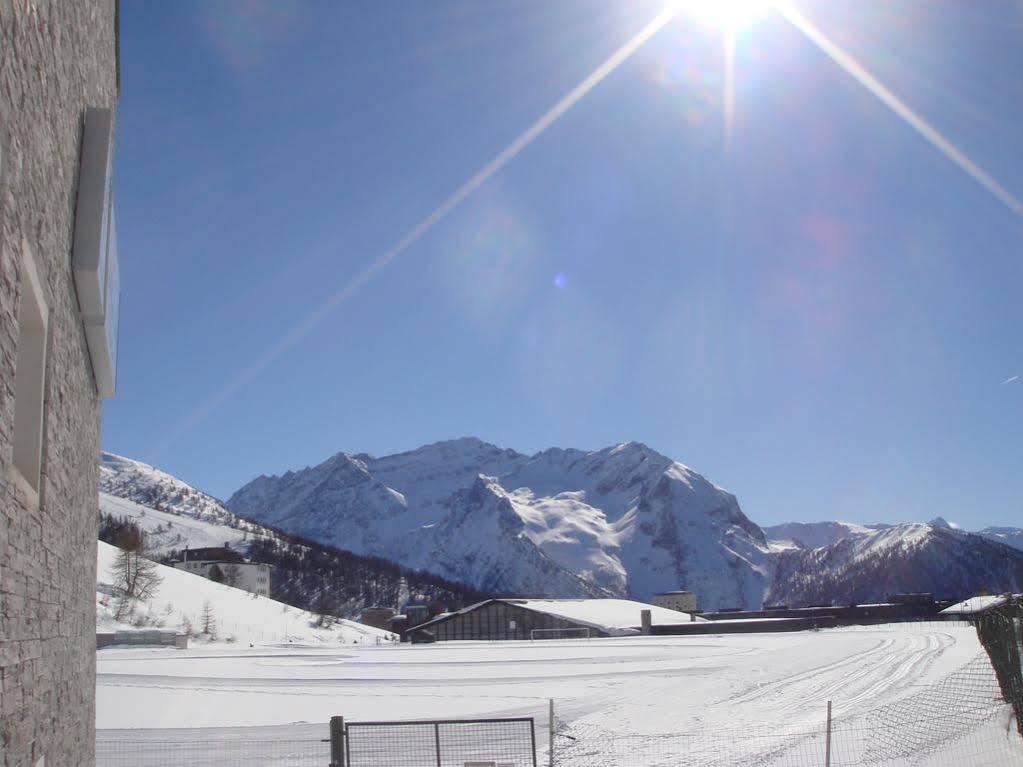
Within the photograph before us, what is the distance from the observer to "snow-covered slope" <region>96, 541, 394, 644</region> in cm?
6594

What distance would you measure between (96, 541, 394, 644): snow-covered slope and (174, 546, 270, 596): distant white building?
31.3 meters

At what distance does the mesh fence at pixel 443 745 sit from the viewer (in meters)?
15.5

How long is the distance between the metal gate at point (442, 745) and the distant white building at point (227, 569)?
105170 mm

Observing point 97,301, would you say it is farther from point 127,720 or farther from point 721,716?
point 721,716

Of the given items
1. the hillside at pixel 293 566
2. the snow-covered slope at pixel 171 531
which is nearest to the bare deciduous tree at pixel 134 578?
the hillside at pixel 293 566

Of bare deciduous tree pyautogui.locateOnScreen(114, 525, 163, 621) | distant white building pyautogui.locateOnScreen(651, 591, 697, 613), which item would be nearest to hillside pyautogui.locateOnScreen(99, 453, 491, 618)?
distant white building pyautogui.locateOnScreen(651, 591, 697, 613)

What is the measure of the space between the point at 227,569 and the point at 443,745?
370ft

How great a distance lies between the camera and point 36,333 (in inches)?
285

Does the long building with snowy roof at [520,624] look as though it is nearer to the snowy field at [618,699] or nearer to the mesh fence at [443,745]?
the snowy field at [618,699]

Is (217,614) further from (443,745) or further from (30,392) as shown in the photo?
(30,392)

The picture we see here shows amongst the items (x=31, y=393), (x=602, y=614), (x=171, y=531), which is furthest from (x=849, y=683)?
(x=171, y=531)

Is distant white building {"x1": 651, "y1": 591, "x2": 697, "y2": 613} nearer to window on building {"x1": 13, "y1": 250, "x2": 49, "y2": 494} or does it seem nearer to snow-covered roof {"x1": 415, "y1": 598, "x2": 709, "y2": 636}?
snow-covered roof {"x1": 415, "y1": 598, "x2": 709, "y2": 636}

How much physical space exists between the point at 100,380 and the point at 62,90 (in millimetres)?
5161

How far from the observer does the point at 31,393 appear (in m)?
7.20
